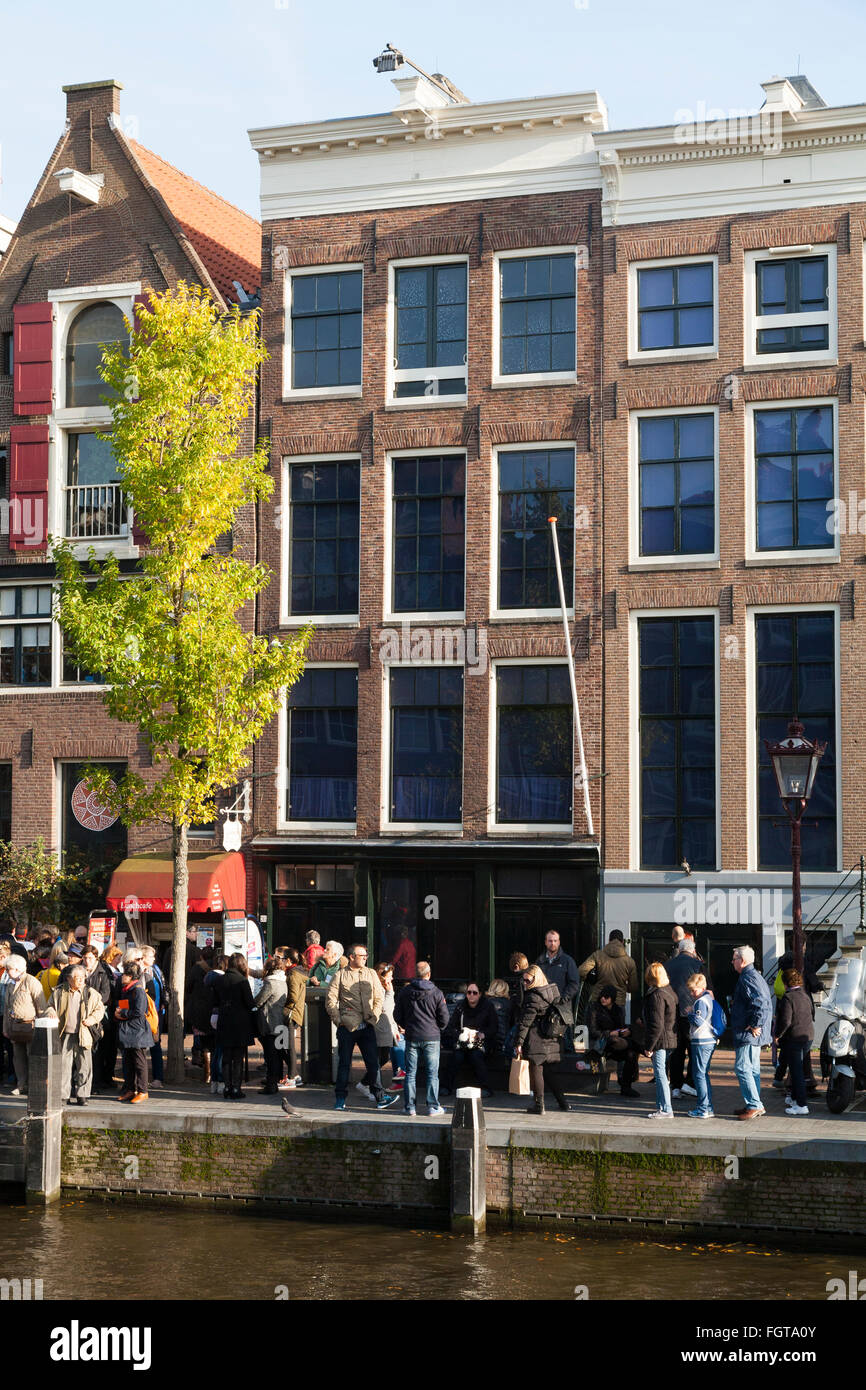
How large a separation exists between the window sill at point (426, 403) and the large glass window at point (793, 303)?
4971 millimetres

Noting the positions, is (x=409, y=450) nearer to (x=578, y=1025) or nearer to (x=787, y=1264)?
(x=578, y=1025)

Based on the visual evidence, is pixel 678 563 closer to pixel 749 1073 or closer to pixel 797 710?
pixel 797 710

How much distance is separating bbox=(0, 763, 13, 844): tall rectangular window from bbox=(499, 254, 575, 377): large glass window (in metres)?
11.3

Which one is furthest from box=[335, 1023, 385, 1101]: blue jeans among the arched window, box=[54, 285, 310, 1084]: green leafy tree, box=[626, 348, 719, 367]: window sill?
the arched window

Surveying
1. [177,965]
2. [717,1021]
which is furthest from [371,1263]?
[177,965]

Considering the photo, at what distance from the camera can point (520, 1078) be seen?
1850 cm

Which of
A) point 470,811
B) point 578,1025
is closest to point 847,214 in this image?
Answer: point 470,811

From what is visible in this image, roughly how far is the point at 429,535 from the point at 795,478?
6.08 metres

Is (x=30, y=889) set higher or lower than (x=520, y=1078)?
higher

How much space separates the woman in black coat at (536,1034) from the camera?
17.4 meters

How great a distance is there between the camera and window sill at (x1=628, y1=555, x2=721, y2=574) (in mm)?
25797

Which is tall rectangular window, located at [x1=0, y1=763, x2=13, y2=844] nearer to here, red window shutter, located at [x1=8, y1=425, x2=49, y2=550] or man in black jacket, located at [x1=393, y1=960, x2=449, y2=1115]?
red window shutter, located at [x1=8, y1=425, x2=49, y2=550]

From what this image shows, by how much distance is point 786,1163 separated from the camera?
15297 mm
